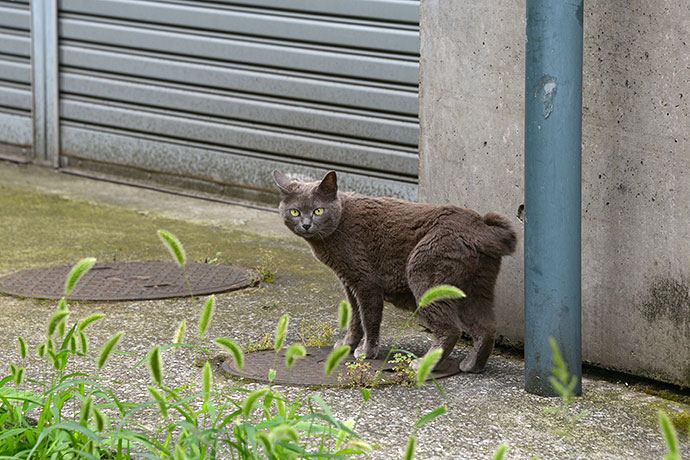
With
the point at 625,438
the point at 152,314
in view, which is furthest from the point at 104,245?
the point at 625,438

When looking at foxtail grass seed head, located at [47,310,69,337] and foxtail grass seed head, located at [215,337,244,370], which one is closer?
foxtail grass seed head, located at [215,337,244,370]

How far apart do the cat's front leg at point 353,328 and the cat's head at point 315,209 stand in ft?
0.92

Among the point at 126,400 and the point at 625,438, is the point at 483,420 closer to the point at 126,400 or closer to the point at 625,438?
the point at 625,438

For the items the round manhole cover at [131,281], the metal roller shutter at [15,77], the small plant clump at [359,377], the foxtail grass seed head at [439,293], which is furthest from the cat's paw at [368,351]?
the metal roller shutter at [15,77]

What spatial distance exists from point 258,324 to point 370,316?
2.53 ft

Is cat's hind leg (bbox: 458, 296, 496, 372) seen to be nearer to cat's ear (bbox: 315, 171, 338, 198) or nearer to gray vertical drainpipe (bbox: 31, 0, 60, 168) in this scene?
cat's ear (bbox: 315, 171, 338, 198)

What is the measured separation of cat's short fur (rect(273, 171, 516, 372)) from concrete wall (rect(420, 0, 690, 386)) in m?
0.37

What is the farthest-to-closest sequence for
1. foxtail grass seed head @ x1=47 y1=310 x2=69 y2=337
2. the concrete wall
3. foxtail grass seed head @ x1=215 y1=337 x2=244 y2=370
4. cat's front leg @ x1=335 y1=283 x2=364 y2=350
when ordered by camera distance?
cat's front leg @ x1=335 y1=283 x2=364 y2=350 → the concrete wall → foxtail grass seed head @ x1=47 y1=310 x2=69 y2=337 → foxtail grass seed head @ x1=215 y1=337 x2=244 y2=370

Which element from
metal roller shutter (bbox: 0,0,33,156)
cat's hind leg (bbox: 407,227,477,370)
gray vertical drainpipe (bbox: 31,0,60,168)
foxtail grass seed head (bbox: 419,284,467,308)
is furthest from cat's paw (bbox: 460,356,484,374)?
metal roller shutter (bbox: 0,0,33,156)

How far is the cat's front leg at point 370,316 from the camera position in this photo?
14.3 feet

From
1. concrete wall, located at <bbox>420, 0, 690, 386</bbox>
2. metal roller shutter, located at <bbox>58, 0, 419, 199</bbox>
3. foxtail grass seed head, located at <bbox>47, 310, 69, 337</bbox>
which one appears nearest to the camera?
foxtail grass seed head, located at <bbox>47, 310, 69, 337</bbox>

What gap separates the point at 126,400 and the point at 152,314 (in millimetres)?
1311

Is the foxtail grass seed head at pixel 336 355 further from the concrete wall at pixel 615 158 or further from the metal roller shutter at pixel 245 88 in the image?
the metal roller shutter at pixel 245 88

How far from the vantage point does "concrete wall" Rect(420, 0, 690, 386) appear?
154 inches
